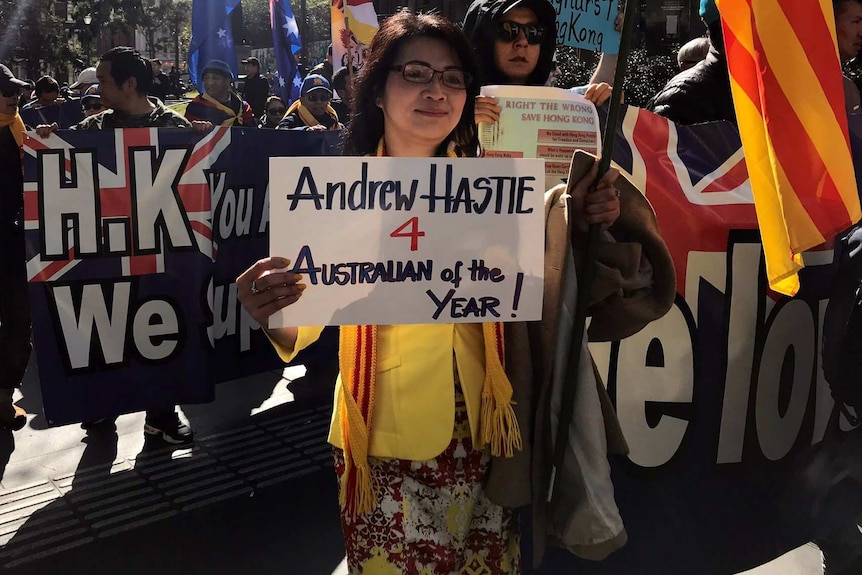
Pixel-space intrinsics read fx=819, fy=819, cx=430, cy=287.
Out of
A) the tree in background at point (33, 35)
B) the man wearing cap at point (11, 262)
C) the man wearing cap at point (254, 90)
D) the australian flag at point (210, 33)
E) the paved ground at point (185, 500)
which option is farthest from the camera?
the tree in background at point (33, 35)

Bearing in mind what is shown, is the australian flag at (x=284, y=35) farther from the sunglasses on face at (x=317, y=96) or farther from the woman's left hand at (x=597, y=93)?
the woman's left hand at (x=597, y=93)

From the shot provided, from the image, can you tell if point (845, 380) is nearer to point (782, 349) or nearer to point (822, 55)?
point (782, 349)

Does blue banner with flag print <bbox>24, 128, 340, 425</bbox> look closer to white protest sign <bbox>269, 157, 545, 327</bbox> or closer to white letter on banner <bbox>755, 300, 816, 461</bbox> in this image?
white protest sign <bbox>269, 157, 545, 327</bbox>

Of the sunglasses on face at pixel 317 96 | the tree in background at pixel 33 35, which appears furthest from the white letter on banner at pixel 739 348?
the tree in background at pixel 33 35

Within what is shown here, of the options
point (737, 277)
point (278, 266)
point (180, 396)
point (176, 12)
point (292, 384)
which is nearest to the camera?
point (278, 266)

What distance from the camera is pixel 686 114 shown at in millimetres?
3328

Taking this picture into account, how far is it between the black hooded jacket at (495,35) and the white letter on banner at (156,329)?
7.07 ft

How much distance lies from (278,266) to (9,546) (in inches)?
98.0

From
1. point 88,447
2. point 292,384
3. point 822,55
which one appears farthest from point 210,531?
point 822,55

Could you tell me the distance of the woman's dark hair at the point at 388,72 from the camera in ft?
6.05

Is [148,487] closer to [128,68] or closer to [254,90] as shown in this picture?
→ [128,68]

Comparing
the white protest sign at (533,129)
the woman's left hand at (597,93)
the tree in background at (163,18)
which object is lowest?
the white protest sign at (533,129)

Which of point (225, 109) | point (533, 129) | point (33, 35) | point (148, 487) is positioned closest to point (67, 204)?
point (148, 487)

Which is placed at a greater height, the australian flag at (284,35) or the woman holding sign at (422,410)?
the australian flag at (284,35)
